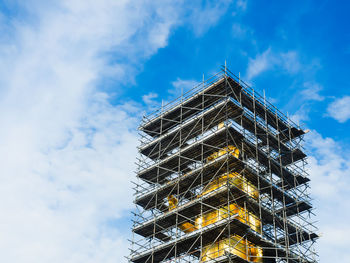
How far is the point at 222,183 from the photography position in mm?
38156

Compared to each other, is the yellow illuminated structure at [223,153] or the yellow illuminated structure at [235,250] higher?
the yellow illuminated structure at [223,153]

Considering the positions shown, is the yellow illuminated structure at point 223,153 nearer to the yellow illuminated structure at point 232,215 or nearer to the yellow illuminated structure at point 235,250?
the yellow illuminated structure at point 232,215

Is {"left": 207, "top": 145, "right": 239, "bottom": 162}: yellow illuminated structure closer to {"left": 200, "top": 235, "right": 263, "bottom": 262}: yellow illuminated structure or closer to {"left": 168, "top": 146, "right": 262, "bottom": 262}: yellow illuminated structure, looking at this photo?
{"left": 168, "top": 146, "right": 262, "bottom": 262}: yellow illuminated structure

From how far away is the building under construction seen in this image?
36.2m

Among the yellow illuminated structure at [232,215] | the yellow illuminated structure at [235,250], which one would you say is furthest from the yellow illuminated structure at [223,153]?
the yellow illuminated structure at [235,250]

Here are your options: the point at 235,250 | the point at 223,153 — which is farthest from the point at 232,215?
the point at 223,153

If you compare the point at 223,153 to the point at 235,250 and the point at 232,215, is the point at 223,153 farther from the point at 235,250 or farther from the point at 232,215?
the point at 235,250

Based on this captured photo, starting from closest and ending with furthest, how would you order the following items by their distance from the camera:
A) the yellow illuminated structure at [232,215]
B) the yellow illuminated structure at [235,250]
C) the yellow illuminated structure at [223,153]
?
the yellow illuminated structure at [235,250], the yellow illuminated structure at [232,215], the yellow illuminated structure at [223,153]

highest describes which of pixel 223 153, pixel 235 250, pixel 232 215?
pixel 223 153

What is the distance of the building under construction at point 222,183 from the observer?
36188 millimetres

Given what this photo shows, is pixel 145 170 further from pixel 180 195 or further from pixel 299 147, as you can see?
pixel 299 147

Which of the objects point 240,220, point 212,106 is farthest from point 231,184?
point 212,106

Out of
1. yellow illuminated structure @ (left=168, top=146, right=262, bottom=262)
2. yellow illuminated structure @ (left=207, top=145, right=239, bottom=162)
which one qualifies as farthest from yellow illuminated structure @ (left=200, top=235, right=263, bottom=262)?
yellow illuminated structure @ (left=207, top=145, right=239, bottom=162)

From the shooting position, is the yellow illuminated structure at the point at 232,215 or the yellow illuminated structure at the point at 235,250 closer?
Answer: the yellow illuminated structure at the point at 235,250
